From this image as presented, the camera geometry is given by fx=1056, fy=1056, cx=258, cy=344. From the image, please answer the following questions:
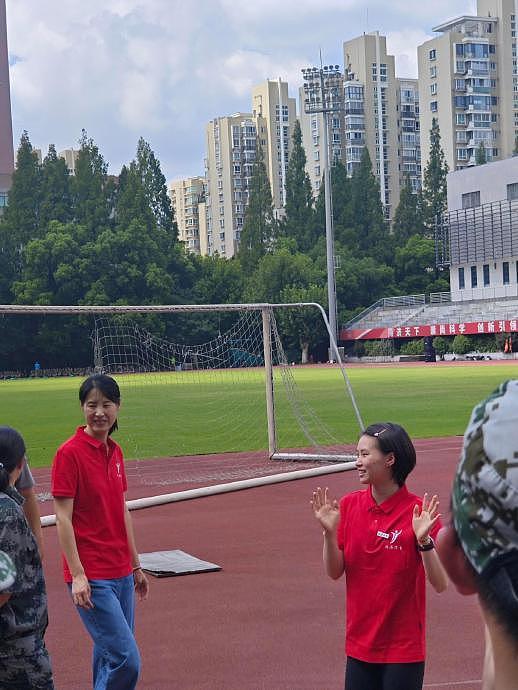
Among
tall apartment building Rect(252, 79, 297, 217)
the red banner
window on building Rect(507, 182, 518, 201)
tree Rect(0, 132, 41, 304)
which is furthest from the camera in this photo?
tall apartment building Rect(252, 79, 297, 217)

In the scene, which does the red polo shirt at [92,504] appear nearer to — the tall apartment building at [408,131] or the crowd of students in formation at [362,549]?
the crowd of students in formation at [362,549]

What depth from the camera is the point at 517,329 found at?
60562 millimetres

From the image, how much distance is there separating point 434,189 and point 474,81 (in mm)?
31714

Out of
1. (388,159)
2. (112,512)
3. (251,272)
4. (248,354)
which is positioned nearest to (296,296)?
(251,272)

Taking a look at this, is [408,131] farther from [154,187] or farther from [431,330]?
[431,330]

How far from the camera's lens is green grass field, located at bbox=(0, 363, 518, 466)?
2169 centimetres

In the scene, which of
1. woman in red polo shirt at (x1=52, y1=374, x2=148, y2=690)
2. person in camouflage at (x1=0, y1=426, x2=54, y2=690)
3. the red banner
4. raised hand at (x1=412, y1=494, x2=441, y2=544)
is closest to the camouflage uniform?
person in camouflage at (x1=0, y1=426, x2=54, y2=690)

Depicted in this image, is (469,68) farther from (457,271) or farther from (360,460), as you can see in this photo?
(360,460)

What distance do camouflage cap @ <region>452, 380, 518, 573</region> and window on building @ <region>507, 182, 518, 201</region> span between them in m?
71.9

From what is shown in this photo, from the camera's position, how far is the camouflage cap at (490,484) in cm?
126

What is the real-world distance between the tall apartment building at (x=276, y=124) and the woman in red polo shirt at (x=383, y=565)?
14228 centimetres

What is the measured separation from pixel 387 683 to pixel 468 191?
2853 inches

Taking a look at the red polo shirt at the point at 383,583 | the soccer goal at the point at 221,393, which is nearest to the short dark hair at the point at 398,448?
the red polo shirt at the point at 383,583

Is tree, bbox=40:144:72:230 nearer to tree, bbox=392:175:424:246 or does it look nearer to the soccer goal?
tree, bbox=392:175:424:246
